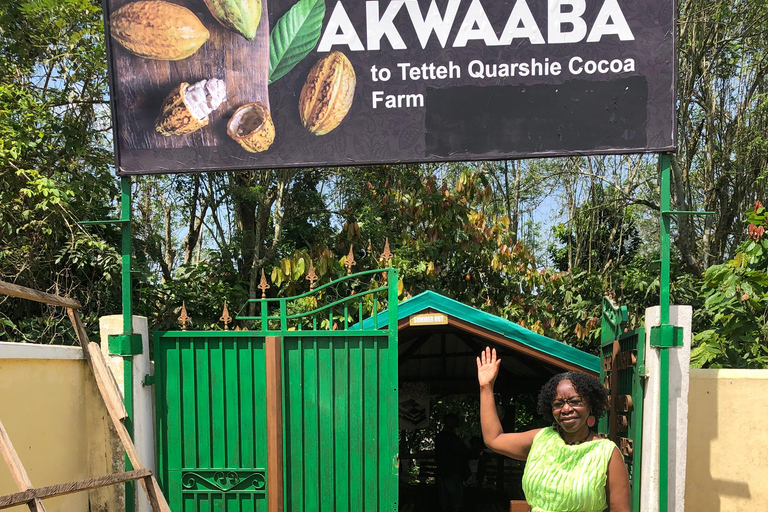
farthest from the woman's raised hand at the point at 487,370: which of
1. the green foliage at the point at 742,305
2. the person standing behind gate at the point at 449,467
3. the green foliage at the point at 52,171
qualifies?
the person standing behind gate at the point at 449,467

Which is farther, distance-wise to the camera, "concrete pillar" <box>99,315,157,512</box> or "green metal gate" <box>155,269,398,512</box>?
"green metal gate" <box>155,269,398,512</box>

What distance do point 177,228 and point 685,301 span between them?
10.3m

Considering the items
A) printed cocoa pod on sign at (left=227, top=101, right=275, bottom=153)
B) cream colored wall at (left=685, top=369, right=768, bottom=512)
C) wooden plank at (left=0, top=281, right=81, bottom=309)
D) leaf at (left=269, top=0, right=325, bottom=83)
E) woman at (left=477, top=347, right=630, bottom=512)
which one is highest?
leaf at (left=269, top=0, right=325, bottom=83)

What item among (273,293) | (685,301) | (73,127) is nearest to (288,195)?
(273,293)

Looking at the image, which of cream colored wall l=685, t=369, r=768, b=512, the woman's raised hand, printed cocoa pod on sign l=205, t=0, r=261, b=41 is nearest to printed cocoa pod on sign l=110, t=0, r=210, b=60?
printed cocoa pod on sign l=205, t=0, r=261, b=41

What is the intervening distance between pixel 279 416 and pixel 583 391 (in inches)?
91.8

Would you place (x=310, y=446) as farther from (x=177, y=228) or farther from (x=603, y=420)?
(x=177, y=228)

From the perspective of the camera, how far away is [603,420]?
232 inches

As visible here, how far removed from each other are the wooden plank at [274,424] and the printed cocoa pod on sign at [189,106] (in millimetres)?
1527

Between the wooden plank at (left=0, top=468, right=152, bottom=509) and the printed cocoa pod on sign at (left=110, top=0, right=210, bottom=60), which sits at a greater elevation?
the printed cocoa pod on sign at (left=110, top=0, right=210, bottom=60)

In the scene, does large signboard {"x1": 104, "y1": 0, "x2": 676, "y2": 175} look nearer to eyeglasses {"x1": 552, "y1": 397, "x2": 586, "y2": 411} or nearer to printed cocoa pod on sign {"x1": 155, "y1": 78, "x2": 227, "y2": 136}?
printed cocoa pod on sign {"x1": 155, "y1": 78, "x2": 227, "y2": 136}

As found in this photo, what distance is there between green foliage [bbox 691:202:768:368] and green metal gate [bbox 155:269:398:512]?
2728mm

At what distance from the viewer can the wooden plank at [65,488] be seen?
3.40 meters

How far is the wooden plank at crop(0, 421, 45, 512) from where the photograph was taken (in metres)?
3.59
